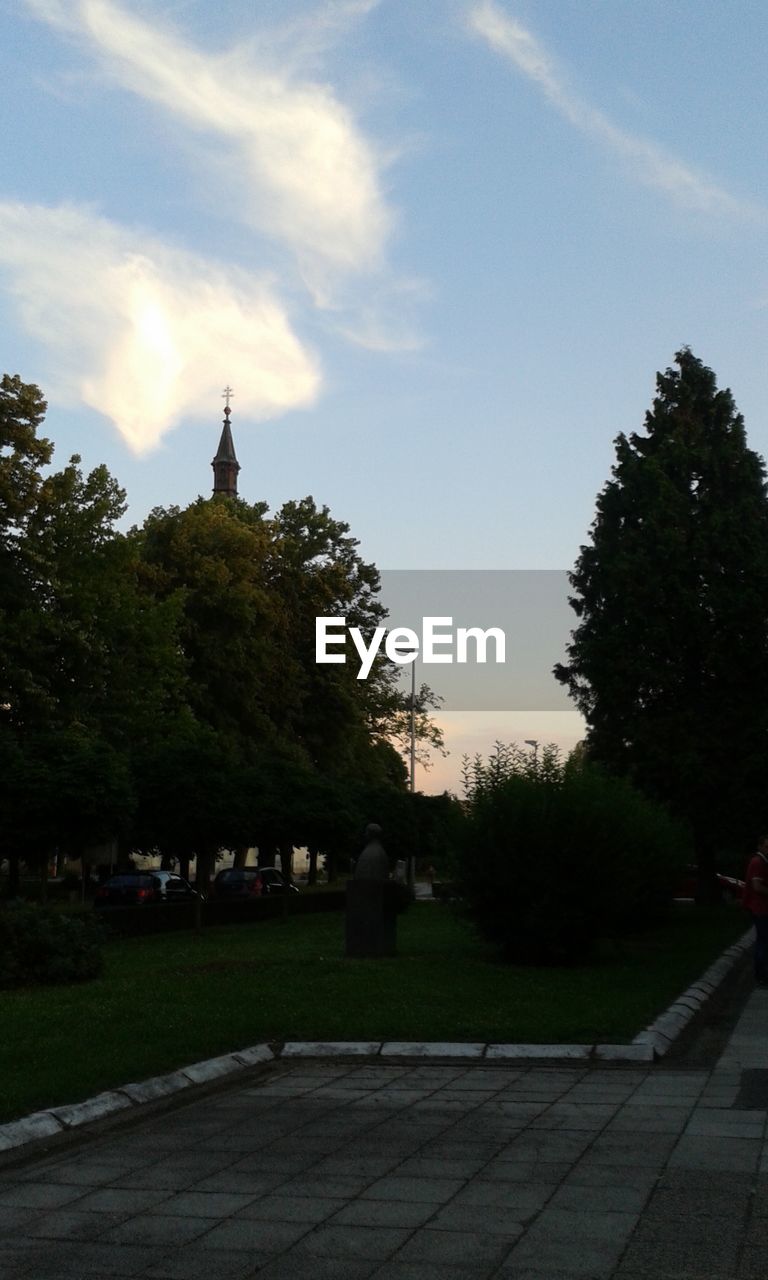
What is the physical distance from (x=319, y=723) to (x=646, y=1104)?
42.4 metres

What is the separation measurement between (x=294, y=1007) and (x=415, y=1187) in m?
6.63

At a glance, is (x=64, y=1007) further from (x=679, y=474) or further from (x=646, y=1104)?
(x=679, y=474)

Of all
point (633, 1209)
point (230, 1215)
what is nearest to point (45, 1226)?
point (230, 1215)

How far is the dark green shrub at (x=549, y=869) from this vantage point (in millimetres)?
17938

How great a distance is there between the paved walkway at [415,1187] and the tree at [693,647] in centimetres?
2569

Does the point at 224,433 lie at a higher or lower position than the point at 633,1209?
higher

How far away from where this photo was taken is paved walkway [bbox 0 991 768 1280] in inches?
222

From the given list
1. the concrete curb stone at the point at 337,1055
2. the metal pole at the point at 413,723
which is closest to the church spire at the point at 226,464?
the metal pole at the point at 413,723

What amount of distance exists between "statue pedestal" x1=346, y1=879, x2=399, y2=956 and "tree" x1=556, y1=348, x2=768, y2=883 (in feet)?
55.5

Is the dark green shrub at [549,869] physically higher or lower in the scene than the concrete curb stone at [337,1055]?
higher

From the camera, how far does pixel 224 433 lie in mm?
146000

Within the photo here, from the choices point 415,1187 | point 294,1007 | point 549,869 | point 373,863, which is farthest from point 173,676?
point 415,1187

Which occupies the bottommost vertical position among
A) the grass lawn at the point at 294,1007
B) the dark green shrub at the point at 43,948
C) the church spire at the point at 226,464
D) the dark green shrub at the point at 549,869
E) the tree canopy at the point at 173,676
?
the grass lawn at the point at 294,1007

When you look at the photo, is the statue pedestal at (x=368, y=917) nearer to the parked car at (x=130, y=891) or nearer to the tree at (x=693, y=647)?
the tree at (x=693, y=647)
